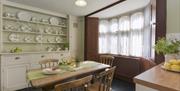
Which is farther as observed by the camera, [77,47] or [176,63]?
[77,47]

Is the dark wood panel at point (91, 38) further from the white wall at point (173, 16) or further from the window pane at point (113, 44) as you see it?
the white wall at point (173, 16)

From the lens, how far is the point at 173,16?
6.43 feet

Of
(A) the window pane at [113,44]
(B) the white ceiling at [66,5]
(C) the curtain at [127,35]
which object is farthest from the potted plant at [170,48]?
(A) the window pane at [113,44]

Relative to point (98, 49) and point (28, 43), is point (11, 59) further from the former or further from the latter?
point (98, 49)

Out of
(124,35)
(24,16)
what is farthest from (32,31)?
(124,35)

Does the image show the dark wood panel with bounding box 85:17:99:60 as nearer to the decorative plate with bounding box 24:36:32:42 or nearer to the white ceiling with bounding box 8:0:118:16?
the white ceiling with bounding box 8:0:118:16

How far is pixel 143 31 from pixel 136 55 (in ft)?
2.53

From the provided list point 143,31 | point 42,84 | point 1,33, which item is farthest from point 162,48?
point 1,33

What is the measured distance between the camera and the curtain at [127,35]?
380cm

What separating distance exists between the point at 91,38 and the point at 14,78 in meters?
2.67

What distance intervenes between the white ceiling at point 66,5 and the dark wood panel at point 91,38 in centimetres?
47

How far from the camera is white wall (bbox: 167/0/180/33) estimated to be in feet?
6.22

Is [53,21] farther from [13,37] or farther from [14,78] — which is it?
[14,78]

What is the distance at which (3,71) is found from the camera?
289cm
